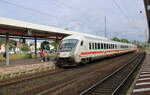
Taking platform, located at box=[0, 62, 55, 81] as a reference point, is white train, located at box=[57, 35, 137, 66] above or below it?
above

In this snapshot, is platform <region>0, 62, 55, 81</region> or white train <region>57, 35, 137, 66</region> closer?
platform <region>0, 62, 55, 81</region>

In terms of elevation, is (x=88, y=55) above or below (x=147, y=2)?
below

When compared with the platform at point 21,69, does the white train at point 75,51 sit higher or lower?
higher

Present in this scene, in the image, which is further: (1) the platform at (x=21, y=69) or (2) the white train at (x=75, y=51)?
(2) the white train at (x=75, y=51)

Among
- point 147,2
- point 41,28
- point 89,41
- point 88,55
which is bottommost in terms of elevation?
point 88,55

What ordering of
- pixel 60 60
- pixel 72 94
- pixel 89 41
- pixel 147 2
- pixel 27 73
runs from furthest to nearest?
pixel 89 41 < pixel 147 2 < pixel 60 60 < pixel 27 73 < pixel 72 94

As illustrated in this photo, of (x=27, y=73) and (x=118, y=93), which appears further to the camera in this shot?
(x=27, y=73)

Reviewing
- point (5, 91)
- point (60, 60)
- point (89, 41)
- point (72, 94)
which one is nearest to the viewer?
point (72, 94)

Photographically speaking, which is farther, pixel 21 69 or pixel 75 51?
pixel 75 51

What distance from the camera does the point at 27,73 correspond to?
15625 millimetres

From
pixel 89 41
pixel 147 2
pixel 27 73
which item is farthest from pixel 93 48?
pixel 27 73

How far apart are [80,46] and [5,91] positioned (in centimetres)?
992

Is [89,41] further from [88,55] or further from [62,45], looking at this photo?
[62,45]

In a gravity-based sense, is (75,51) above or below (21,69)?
above
